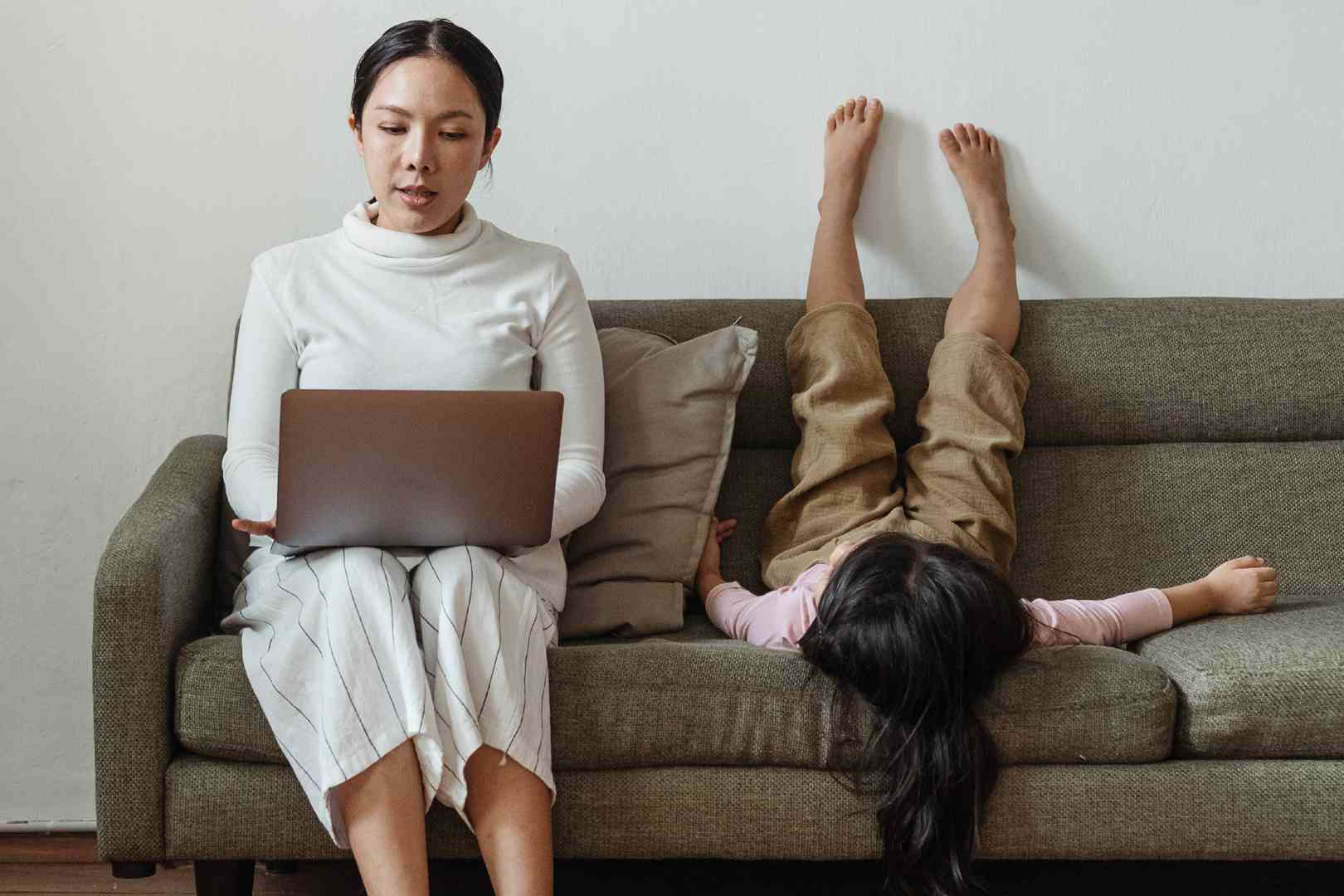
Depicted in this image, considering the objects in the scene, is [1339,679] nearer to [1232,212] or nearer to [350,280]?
[1232,212]

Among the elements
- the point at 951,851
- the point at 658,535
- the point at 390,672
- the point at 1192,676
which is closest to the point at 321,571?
the point at 390,672

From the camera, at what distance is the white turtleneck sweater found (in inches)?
71.5

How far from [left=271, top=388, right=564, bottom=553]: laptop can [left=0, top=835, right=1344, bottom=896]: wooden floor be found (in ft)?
2.39

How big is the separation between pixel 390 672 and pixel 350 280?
2.03ft

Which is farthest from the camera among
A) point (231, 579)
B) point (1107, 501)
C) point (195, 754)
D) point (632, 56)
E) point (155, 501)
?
point (632, 56)

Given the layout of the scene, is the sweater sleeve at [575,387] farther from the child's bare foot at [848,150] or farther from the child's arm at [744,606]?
the child's bare foot at [848,150]

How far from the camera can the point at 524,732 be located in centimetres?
153

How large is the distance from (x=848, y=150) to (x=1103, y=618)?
3.05 feet

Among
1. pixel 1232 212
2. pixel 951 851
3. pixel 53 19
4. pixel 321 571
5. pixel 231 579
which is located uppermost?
pixel 53 19

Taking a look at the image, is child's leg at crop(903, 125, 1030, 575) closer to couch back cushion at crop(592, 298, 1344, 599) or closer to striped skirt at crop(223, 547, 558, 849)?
couch back cushion at crop(592, 298, 1344, 599)

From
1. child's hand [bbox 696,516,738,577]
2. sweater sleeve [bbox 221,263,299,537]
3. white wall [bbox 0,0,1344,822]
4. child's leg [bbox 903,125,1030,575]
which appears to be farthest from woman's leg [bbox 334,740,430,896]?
white wall [bbox 0,0,1344,822]

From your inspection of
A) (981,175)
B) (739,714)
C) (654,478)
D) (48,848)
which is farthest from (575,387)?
(48,848)

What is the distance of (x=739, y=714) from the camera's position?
1.62m

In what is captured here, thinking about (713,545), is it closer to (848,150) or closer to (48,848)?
(848,150)
